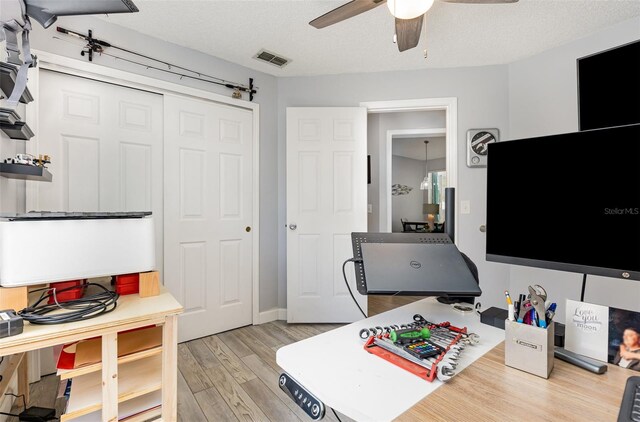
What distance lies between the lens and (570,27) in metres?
2.22

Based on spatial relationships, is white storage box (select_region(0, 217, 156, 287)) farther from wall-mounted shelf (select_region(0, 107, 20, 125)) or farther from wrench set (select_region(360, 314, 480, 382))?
wrench set (select_region(360, 314, 480, 382))

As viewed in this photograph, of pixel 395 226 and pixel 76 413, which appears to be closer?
pixel 76 413

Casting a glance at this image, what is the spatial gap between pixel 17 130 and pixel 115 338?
1.13 meters

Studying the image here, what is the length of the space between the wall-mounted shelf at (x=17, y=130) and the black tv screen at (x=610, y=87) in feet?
11.8

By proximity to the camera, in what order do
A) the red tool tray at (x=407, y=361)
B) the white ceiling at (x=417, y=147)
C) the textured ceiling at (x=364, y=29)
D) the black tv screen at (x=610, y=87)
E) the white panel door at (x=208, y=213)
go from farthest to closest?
the white ceiling at (x=417, y=147) < the white panel door at (x=208, y=213) < the black tv screen at (x=610, y=87) < the textured ceiling at (x=364, y=29) < the red tool tray at (x=407, y=361)

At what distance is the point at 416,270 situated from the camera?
0.95 metres

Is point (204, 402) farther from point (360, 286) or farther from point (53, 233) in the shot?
point (360, 286)

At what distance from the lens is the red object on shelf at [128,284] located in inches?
56.0

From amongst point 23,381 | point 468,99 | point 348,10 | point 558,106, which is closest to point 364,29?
point 348,10

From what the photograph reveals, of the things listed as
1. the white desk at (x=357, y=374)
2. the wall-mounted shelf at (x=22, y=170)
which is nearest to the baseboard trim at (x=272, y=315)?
the wall-mounted shelf at (x=22, y=170)

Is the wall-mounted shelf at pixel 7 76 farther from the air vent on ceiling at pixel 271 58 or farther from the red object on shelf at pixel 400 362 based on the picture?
the air vent on ceiling at pixel 271 58

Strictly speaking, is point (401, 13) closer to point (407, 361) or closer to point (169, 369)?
point (407, 361)

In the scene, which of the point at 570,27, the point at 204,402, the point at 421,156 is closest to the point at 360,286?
the point at 204,402

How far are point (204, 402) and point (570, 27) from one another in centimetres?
357
